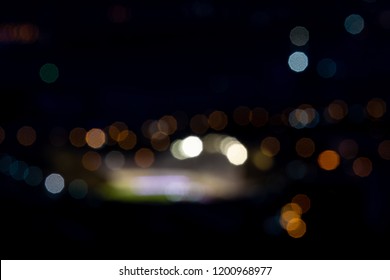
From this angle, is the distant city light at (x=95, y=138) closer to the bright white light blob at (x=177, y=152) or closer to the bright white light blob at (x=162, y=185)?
the bright white light blob at (x=177, y=152)

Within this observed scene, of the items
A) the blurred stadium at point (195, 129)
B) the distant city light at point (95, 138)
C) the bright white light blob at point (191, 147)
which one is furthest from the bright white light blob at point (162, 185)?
the distant city light at point (95, 138)

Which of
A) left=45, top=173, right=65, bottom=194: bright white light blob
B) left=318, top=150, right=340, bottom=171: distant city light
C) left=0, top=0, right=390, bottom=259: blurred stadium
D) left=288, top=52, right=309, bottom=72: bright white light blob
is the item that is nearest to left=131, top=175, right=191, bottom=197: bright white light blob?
left=0, top=0, right=390, bottom=259: blurred stadium

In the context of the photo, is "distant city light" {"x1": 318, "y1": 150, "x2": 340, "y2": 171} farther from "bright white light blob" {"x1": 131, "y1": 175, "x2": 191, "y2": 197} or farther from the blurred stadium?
"bright white light blob" {"x1": 131, "y1": 175, "x2": 191, "y2": 197}

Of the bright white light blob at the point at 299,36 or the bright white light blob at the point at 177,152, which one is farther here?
the bright white light blob at the point at 299,36

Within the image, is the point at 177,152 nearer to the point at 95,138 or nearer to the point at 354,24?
the point at 354,24

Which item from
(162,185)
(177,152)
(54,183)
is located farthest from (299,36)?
(162,185)

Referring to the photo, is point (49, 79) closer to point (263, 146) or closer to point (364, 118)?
point (263, 146)

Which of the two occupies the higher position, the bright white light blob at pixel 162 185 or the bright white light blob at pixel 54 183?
the bright white light blob at pixel 54 183
